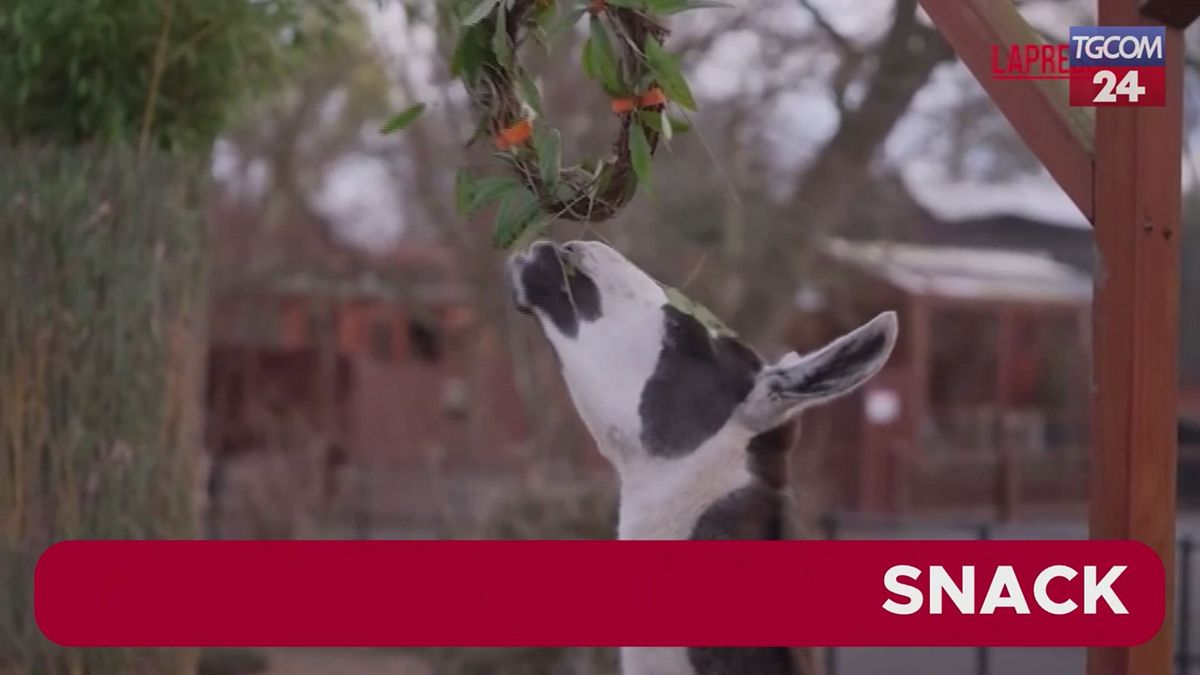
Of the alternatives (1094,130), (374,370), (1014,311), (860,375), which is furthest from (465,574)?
(1014,311)

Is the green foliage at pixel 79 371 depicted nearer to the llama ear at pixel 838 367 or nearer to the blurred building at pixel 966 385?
the llama ear at pixel 838 367

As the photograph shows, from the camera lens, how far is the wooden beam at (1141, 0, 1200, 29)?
9.00 ft

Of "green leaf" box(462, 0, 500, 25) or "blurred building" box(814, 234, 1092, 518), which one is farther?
"blurred building" box(814, 234, 1092, 518)

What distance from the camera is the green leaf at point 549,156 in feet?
8.91

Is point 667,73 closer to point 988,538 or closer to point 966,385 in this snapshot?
point 988,538

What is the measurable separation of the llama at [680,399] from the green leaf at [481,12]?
45cm

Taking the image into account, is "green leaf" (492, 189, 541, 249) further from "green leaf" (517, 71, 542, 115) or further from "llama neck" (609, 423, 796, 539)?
"llama neck" (609, 423, 796, 539)

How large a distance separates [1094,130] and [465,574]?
155 cm

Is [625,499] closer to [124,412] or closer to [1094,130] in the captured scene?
[1094,130]

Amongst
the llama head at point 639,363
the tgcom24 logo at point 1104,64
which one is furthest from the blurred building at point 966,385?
the llama head at point 639,363

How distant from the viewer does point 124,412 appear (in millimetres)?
5020

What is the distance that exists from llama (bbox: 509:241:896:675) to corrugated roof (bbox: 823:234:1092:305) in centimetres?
1194

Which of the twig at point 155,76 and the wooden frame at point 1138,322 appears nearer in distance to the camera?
the wooden frame at point 1138,322

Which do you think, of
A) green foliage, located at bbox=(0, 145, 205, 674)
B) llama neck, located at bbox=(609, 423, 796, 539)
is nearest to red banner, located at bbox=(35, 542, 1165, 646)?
llama neck, located at bbox=(609, 423, 796, 539)
